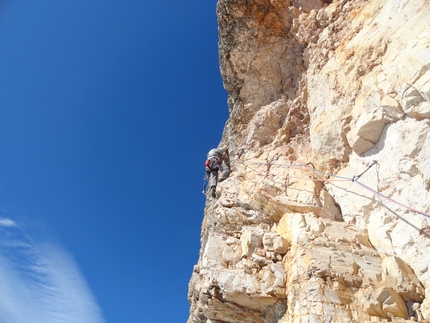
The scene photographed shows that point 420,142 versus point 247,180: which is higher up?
point 247,180

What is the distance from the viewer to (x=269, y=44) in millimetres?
13391

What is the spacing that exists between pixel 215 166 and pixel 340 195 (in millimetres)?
6704

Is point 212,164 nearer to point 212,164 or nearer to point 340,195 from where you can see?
point 212,164

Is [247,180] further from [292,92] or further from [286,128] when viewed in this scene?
[292,92]

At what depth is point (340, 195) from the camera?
831cm

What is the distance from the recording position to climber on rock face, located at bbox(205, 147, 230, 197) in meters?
13.4

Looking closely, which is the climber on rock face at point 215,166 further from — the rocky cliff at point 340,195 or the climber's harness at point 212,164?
the rocky cliff at point 340,195

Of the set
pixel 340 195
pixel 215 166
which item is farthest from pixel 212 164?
pixel 340 195

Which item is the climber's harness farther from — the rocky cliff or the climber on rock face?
the rocky cliff

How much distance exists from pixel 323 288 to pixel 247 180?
18.8 feet

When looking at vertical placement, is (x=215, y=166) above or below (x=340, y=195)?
above

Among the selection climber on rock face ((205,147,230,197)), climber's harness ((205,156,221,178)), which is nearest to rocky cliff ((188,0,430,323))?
climber on rock face ((205,147,230,197))

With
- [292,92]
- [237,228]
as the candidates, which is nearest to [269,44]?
[292,92]

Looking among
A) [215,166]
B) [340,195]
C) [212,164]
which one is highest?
[212,164]
